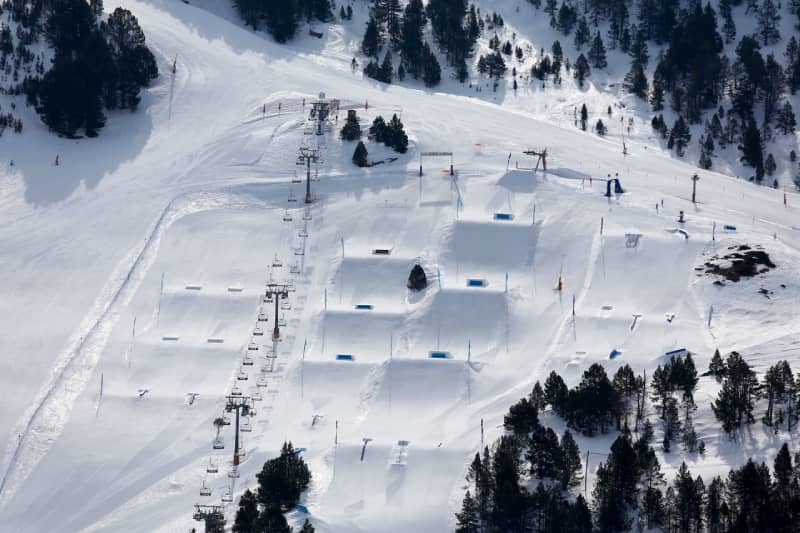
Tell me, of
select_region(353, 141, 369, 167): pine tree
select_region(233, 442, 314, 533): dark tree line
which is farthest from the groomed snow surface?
select_region(353, 141, 369, 167): pine tree

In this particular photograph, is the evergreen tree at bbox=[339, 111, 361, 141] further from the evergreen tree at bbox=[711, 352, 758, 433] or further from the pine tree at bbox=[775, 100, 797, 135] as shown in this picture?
the evergreen tree at bbox=[711, 352, 758, 433]

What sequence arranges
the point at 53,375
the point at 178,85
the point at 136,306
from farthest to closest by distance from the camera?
the point at 178,85, the point at 136,306, the point at 53,375

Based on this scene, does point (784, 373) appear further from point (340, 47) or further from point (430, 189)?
point (340, 47)

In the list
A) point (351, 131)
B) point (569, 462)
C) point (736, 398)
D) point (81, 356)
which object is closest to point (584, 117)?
point (351, 131)

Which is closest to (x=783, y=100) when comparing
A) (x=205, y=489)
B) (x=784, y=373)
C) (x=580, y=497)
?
(x=784, y=373)

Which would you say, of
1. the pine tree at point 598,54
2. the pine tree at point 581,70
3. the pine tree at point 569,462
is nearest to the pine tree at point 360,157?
the pine tree at point 581,70

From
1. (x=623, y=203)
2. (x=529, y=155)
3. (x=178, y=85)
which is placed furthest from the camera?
(x=178, y=85)

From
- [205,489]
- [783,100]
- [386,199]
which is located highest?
[783,100]
